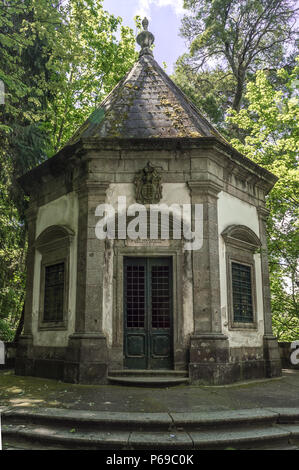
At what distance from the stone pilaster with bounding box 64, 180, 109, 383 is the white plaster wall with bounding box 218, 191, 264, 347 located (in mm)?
2850

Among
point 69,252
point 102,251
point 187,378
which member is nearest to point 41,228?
point 69,252

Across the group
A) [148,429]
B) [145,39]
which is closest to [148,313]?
[148,429]

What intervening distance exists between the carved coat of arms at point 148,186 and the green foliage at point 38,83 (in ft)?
10.1

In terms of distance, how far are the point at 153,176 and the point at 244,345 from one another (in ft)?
15.3

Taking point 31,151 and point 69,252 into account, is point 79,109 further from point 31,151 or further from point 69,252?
point 69,252

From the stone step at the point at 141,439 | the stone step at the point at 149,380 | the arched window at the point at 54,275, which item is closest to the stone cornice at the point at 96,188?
the arched window at the point at 54,275

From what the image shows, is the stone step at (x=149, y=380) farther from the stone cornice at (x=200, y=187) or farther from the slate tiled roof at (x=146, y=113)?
the slate tiled roof at (x=146, y=113)

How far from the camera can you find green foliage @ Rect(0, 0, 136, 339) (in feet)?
32.8

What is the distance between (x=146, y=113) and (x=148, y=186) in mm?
2330

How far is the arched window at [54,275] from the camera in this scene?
1005cm

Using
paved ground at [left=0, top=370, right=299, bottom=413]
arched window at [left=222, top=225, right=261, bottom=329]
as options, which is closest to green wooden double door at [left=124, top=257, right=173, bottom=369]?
paved ground at [left=0, top=370, right=299, bottom=413]

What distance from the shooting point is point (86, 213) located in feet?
31.6
